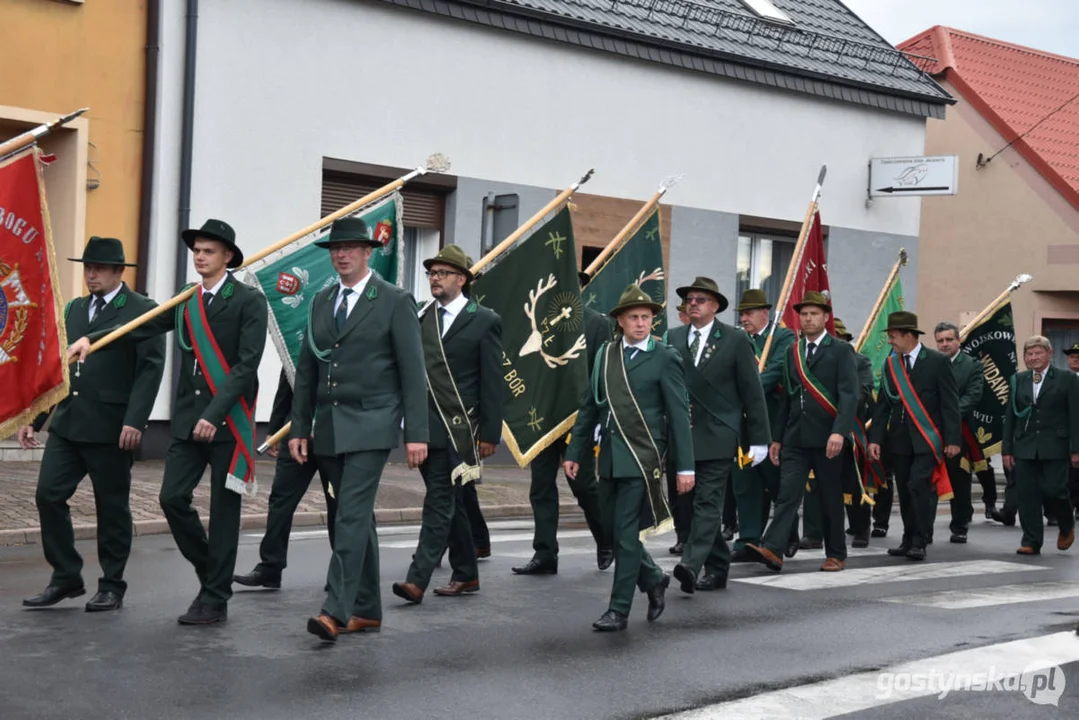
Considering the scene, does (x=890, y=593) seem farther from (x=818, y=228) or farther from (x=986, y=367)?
(x=986, y=367)

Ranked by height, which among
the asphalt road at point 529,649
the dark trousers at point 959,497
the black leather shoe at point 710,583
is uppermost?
the dark trousers at point 959,497

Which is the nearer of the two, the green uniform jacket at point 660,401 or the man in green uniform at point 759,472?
the green uniform jacket at point 660,401

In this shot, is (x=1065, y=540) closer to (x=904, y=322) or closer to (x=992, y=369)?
(x=904, y=322)

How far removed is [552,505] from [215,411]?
10.5ft

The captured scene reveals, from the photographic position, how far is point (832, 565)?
35.9ft

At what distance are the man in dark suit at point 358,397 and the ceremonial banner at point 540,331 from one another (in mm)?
3026

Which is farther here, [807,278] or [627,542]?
[807,278]

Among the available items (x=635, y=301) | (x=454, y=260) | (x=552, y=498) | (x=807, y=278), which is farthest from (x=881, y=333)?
(x=635, y=301)

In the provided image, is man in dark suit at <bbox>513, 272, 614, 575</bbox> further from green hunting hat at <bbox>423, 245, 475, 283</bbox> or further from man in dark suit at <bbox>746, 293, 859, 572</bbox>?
green hunting hat at <bbox>423, 245, 475, 283</bbox>

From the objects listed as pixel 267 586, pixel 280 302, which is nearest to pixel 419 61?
Result: pixel 280 302

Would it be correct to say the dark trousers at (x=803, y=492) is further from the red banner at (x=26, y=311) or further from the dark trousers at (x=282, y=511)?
the red banner at (x=26, y=311)

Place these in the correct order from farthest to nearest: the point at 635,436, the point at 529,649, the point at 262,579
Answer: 1. the point at 262,579
2. the point at 635,436
3. the point at 529,649


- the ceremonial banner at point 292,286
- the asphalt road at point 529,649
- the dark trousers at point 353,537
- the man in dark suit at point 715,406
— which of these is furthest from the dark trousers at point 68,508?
the man in dark suit at point 715,406

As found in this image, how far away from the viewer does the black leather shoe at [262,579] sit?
29.6ft
